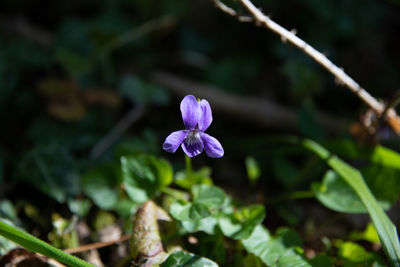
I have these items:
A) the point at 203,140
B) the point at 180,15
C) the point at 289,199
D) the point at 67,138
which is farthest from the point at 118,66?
the point at 203,140

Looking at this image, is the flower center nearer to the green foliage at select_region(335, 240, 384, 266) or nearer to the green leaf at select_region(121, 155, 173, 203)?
the green leaf at select_region(121, 155, 173, 203)

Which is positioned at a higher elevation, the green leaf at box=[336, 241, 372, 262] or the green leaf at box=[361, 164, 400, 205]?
the green leaf at box=[361, 164, 400, 205]

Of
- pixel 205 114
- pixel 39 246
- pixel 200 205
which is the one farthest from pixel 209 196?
pixel 39 246

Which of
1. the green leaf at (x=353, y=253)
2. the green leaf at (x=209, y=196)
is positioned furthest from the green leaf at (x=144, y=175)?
the green leaf at (x=353, y=253)

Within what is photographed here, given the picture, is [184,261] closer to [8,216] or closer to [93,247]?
[93,247]

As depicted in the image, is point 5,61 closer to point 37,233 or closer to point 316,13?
point 37,233

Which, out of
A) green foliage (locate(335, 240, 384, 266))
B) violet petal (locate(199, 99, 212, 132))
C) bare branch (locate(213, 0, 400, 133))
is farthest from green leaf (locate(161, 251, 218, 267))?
bare branch (locate(213, 0, 400, 133))
